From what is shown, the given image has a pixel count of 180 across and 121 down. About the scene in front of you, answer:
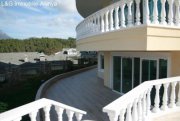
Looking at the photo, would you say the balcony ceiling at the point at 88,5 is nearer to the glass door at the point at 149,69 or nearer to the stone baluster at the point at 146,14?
the glass door at the point at 149,69

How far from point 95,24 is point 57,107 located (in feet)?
19.7

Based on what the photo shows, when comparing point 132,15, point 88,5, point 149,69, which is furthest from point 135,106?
point 88,5

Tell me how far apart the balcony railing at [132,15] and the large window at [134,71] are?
2.38 meters

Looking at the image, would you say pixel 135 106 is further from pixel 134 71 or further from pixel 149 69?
pixel 134 71

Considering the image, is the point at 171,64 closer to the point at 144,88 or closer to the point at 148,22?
the point at 148,22

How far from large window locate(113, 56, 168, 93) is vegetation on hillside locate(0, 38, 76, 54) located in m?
57.6

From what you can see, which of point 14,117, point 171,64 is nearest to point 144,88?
point 14,117

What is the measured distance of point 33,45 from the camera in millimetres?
70438

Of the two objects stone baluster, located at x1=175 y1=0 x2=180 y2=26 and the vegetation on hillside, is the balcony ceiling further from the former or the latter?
the vegetation on hillside

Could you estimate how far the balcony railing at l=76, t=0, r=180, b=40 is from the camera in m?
6.10

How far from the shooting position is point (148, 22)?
5.99 metres

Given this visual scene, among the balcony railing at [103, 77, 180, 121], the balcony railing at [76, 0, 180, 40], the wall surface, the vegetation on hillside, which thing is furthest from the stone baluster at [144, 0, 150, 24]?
the vegetation on hillside

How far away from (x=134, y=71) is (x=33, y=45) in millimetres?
62889

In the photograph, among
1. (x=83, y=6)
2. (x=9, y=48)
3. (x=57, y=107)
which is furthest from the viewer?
(x=9, y=48)
